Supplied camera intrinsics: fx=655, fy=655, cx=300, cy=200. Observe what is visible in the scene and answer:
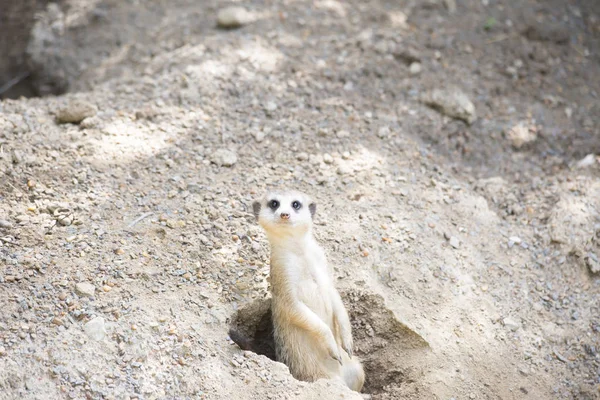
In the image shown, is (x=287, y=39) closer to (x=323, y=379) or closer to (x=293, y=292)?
(x=293, y=292)

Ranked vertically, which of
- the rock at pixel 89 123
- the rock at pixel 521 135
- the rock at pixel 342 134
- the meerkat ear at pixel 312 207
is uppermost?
the meerkat ear at pixel 312 207

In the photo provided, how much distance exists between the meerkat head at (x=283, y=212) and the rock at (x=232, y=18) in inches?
91.4

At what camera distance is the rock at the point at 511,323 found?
3.32 m

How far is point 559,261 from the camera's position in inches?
144

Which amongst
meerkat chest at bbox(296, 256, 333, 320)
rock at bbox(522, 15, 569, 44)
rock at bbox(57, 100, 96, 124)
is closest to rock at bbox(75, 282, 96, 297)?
meerkat chest at bbox(296, 256, 333, 320)

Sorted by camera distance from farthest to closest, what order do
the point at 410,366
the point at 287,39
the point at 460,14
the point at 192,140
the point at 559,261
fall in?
the point at 460,14 < the point at 287,39 < the point at 192,140 < the point at 559,261 < the point at 410,366

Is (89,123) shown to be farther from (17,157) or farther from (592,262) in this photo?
(592,262)

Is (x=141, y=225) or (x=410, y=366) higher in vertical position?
(x=141, y=225)

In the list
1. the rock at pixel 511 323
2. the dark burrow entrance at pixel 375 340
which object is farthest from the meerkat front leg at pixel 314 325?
the rock at pixel 511 323

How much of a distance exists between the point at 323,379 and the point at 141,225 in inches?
47.0

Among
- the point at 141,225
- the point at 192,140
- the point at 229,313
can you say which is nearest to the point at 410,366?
the point at 229,313

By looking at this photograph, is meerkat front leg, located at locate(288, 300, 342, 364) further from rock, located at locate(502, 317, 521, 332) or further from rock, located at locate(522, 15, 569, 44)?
rock, located at locate(522, 15, 569, 44)

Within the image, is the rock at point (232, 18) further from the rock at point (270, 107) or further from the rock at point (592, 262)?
the rock at point (592, 262)

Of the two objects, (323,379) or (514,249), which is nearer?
(323,379)
